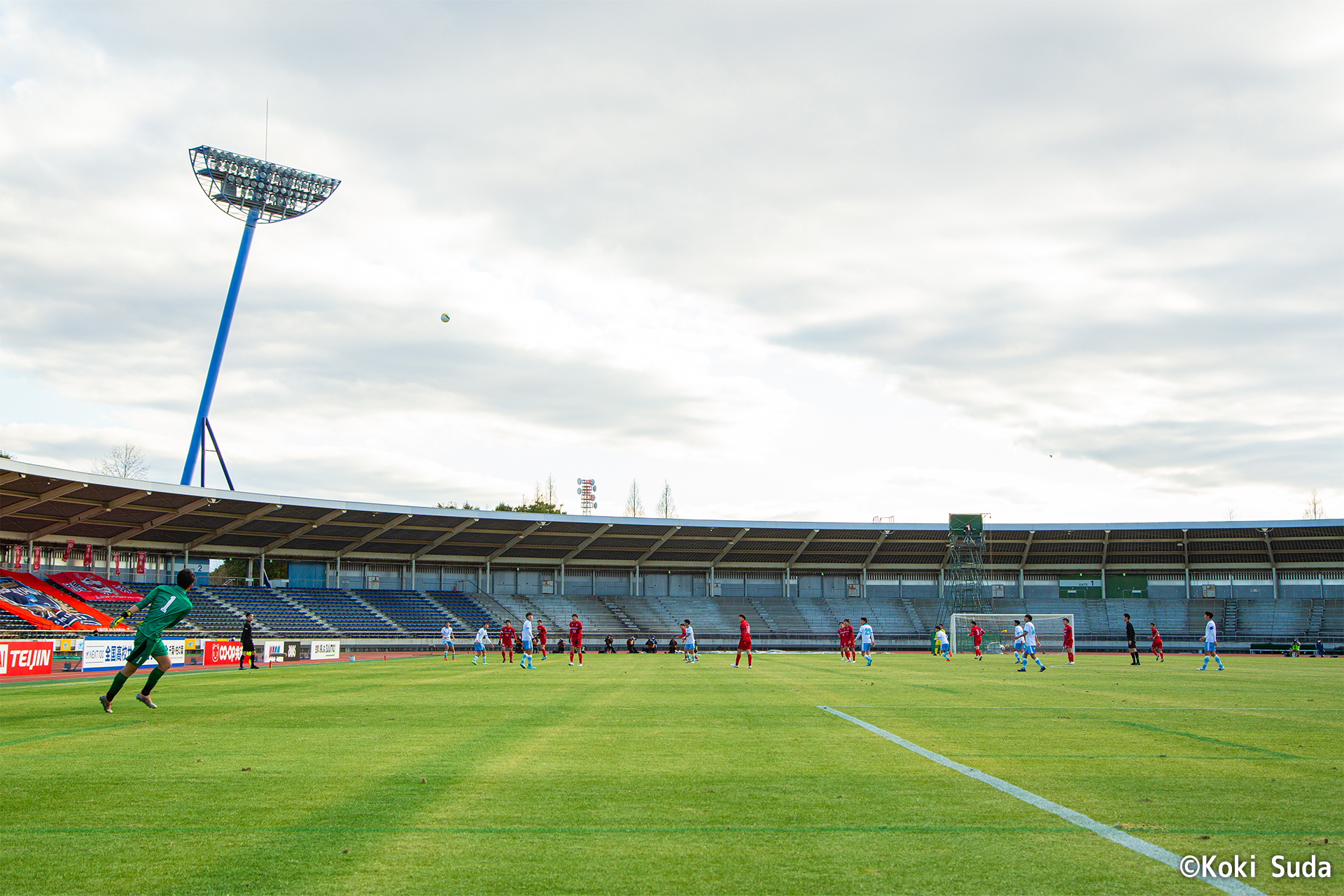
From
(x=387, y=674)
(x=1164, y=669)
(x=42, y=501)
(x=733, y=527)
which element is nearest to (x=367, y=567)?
(x=42, y=501)

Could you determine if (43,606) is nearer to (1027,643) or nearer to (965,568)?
(1027,643)

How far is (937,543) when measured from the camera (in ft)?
223

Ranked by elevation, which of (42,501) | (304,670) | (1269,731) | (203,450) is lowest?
(304,670)

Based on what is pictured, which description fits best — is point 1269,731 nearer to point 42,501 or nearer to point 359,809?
point 359,809

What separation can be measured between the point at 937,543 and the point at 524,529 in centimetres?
3103

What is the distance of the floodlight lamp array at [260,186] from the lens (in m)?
54.4

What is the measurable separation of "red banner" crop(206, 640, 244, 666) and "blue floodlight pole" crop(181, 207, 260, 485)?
831 inches

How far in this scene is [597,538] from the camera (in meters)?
65.5

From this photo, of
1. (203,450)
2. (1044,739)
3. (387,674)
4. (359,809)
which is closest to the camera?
(359,809)

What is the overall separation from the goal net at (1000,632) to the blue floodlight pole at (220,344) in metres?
45.9

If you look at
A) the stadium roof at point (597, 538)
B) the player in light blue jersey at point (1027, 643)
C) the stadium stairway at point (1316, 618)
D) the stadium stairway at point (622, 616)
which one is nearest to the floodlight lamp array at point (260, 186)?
the stadium roof at point (597, 538)

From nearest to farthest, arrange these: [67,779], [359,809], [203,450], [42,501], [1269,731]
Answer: [359,809] < [67,779] < [1269,731] < [42,501] < [203,450]

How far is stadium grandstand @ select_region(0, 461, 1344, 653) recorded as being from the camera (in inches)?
2157

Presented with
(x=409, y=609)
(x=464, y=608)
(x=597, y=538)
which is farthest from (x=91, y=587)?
(x=597, y=538)
